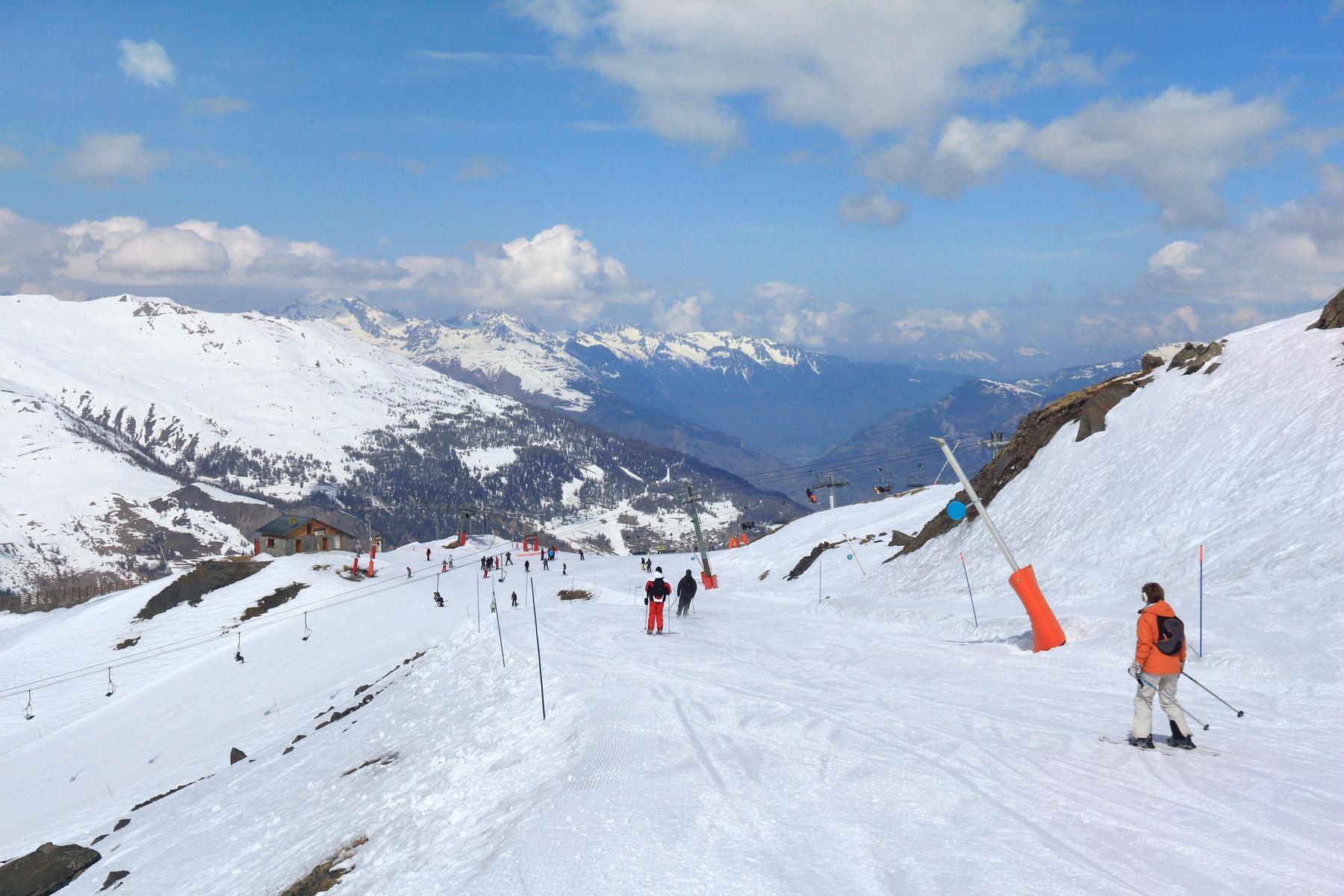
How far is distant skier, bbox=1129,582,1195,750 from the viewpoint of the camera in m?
12.2

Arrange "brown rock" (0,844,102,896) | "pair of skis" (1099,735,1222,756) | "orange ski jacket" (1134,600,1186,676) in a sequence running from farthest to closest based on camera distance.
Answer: "brown rock" (0,844,102,896) → "orange ski jacket" (1134,600,1186,676) → "pair of skis" (1099,735,1222,756)

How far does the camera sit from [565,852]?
9.51 m

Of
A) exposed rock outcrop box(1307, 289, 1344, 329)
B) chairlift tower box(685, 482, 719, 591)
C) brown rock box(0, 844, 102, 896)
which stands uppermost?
exposed rock outcrop box(1307, 289, 1344, 329)

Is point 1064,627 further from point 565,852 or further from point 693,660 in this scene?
point 565,852

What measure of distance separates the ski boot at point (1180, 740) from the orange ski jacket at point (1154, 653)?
0.79 m

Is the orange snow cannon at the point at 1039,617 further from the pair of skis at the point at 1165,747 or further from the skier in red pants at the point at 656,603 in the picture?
the skier in red pants at the point at 656,603

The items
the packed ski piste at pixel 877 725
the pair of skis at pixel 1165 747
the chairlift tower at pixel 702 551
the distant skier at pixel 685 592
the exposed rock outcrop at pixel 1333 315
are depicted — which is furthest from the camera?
the chairlift tower at pixel 702 551

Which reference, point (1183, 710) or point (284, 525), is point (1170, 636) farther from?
point (284, 525)

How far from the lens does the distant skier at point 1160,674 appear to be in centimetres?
1223

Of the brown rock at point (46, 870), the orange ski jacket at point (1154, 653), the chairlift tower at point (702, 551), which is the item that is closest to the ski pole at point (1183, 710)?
the orange ski jacket at point (1154, 653)

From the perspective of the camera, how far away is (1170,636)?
40.2 ft

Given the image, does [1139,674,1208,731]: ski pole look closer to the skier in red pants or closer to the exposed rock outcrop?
the skier in red pants

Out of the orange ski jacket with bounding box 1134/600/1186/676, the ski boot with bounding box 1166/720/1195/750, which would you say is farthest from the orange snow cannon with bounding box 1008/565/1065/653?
the ski boot with bounding box 1166/720/1195/750

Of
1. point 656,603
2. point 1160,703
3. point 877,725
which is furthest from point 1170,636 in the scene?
point 656,603
